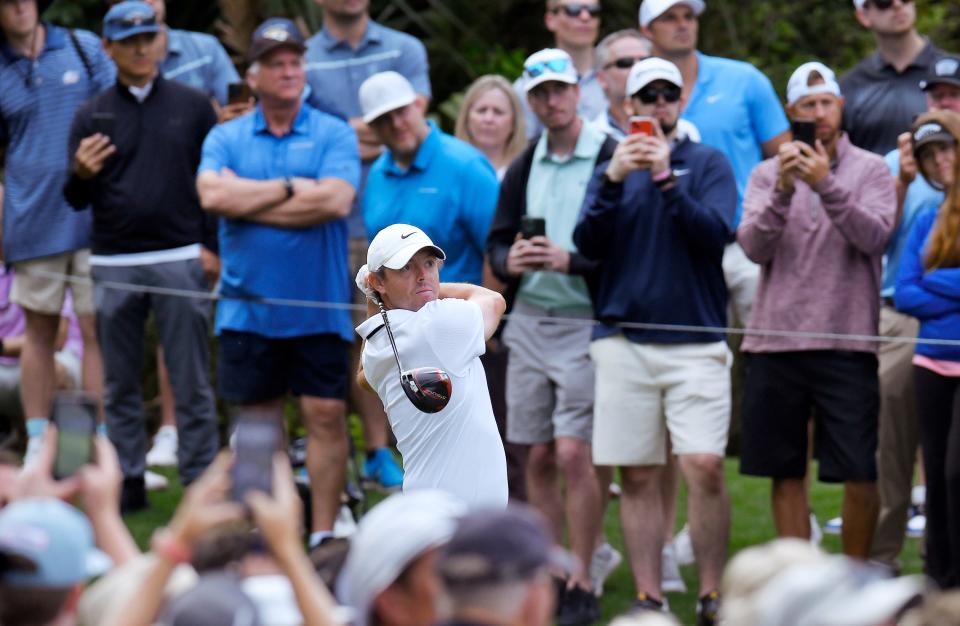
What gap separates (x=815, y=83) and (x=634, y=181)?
1065 mm

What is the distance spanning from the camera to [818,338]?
802cm

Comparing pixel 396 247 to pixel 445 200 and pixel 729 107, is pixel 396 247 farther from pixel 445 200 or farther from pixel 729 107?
pixel 729 107

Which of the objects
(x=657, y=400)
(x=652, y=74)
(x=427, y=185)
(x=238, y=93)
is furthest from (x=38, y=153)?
(x=657, y=400)

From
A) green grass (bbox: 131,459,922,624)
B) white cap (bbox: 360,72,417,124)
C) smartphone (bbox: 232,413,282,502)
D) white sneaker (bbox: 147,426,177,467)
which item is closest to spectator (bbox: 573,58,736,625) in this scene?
green grass (bbox: 131,459,922,624)

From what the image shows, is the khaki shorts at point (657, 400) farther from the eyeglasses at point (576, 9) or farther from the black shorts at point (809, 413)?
the eyeglasses at point (576, 9)

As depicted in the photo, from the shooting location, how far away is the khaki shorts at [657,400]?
26.6 ft

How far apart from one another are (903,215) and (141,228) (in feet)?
13.1

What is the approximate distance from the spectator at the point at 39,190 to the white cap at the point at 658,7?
319 cm

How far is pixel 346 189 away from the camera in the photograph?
9062 millimetres

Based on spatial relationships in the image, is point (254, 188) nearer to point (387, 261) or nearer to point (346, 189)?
point (346, 189)

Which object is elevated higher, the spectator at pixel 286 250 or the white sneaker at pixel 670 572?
the spectator at pixel 286 250

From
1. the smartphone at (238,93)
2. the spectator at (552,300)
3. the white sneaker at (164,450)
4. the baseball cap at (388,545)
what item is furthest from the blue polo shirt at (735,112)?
the baseball cap at (388,545)

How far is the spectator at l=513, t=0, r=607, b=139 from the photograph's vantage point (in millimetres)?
10156

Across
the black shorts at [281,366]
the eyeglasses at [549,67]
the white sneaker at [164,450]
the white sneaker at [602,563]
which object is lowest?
the white sneaker at [164,450]
